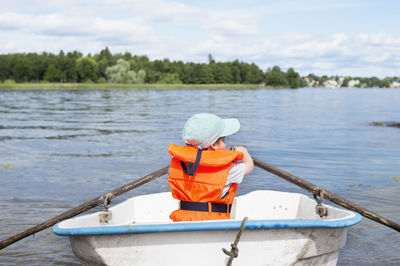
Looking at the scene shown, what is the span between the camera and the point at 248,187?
9.99 metres

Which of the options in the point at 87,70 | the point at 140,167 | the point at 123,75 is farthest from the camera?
the point at 87,70

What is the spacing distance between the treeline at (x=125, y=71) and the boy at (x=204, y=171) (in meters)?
101

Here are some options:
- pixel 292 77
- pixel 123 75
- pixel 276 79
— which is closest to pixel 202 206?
pixel 123 75

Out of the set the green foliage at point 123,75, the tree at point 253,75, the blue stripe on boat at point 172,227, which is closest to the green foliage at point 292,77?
the tree at point 253,75

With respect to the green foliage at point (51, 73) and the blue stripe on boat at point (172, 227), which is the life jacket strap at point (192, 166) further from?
the green foliage at point (51, 73)

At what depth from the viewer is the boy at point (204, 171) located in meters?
4.20

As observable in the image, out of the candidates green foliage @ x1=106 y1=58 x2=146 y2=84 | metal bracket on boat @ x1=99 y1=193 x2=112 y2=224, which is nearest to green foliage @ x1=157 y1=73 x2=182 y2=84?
green foliage @ x1=106 y1=58 x2=146 y2=84

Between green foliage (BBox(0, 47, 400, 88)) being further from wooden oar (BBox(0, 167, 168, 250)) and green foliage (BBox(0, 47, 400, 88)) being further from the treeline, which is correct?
wooden oar (BBox(0, 167, 168, 250))

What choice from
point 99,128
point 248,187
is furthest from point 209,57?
point 248,187

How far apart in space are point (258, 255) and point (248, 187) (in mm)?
5878

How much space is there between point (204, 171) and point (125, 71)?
345ft

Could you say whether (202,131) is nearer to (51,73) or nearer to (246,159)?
(246,159)

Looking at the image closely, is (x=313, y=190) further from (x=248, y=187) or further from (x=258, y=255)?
(x=248, y=187)

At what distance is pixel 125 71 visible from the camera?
107000mm
